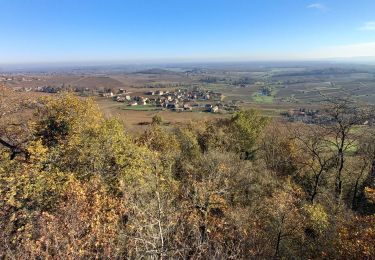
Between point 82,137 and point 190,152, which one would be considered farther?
point 190,152

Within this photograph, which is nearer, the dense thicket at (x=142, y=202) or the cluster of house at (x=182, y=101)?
the dense thicket at (x=142, y=202)

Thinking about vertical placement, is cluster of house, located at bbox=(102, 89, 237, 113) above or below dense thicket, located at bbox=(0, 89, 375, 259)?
below

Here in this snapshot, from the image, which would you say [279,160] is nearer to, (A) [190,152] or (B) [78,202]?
(A) [190,152]

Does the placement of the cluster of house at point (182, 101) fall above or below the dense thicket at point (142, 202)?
below

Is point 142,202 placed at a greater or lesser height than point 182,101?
greater

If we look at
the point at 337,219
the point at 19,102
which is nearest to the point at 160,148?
the point at 19,102

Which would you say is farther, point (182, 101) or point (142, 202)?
point (182, 101)

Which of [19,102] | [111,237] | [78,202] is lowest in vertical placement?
[111,237]

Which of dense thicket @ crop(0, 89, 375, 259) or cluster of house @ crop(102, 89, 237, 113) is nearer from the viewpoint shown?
dense thicket @ crop(0, 89, 375, 259)
